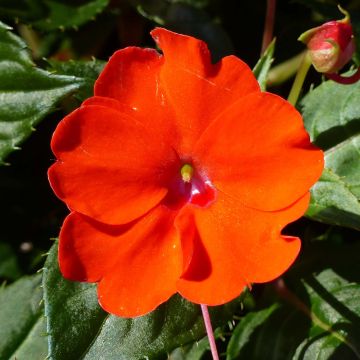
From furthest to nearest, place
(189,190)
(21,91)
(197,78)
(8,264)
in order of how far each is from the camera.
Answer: (8,264), (21,91), (189,190), (197,78)

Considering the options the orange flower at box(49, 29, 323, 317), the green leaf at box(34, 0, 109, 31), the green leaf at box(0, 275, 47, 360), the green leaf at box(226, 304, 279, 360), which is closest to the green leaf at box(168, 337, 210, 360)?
the green leaf at box(226, 304, 279, 360)

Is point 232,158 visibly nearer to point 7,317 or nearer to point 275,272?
point 275,272

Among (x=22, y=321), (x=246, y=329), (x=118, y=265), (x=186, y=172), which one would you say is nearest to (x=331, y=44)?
(x=186, y=172)

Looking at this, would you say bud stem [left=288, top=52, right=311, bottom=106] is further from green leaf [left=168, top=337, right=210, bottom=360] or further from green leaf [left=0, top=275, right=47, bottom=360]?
green leaf [left=0, top=275, right=47, bottom=360]

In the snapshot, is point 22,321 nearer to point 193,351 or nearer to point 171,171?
point 193,351

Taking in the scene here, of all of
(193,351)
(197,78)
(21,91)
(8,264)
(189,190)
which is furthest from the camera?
(8,264)

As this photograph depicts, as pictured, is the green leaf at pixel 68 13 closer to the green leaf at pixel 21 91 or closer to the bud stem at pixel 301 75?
the green leaf at pixel 21 91
